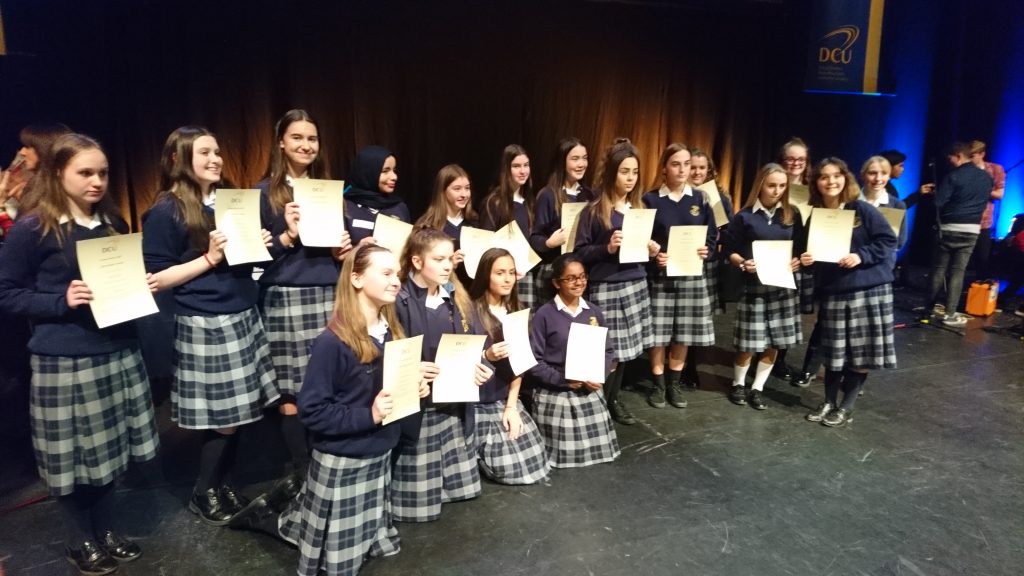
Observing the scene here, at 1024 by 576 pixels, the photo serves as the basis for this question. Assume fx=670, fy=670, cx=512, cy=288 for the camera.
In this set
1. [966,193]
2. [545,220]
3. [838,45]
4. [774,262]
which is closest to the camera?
[774,262]

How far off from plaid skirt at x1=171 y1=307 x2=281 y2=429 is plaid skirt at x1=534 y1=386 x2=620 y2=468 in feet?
4.38

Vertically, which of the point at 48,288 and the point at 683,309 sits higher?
the point at 48,288

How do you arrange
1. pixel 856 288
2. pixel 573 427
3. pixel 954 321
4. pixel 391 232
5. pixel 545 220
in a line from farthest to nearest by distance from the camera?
pixel 954 321, pixel 545 220, pixel 856 288, pixel 573 427, pixel 391 232

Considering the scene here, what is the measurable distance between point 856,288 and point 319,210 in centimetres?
270

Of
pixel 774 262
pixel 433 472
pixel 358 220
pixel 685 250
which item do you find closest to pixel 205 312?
pixel 358 220

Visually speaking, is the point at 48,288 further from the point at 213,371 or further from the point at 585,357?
the point at 585,357

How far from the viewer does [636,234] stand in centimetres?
A: 337

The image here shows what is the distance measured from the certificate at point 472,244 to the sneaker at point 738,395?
180cm

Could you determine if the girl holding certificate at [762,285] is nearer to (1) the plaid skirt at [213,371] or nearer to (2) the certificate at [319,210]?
(2) the certificate at [319,210]

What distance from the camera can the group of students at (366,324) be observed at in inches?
85.7

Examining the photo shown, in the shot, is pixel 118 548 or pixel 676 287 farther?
pixel 676 287

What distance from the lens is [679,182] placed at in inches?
142

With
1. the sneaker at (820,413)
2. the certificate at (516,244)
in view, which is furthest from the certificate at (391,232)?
the sneaker at (820,413)

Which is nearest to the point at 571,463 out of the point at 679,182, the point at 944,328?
the point at 679,182
